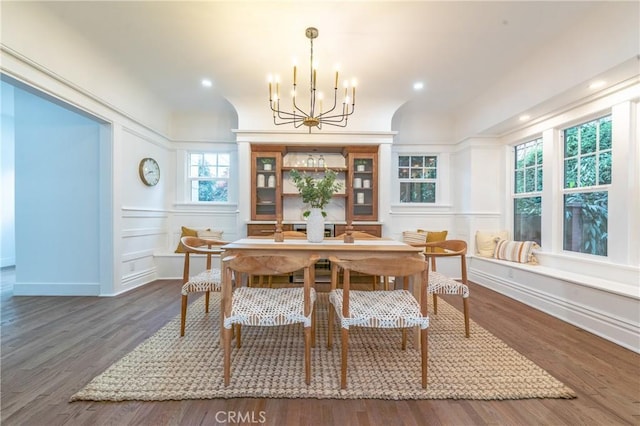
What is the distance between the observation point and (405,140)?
490 cm

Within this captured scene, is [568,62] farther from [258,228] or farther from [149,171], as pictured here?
[149,171]

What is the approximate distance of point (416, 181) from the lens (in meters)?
4.95

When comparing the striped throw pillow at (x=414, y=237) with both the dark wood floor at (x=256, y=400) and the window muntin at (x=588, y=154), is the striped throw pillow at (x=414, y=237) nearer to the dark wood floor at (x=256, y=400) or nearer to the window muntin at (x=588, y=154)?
the dark wood floor at (x=256, y=400)

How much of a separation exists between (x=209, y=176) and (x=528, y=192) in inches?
204

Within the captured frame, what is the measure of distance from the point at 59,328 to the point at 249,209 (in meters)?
2.49

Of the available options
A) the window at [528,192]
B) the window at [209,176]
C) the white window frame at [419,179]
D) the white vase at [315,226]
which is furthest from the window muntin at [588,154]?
the window at [209,176]

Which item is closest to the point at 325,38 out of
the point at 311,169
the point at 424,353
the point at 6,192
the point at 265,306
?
the point at 311,169

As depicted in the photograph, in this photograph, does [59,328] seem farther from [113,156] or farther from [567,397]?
[567,397]

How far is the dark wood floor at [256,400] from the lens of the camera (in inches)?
55.0

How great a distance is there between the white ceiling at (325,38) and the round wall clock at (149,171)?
114 centimetres

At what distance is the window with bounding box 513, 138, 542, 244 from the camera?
147 inches

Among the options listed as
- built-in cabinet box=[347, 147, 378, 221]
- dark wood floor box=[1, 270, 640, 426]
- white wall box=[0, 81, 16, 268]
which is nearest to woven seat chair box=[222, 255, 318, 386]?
dark wood floor box=[1, 270, 640, 426]

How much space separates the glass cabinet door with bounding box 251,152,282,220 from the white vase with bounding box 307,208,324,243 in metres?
2.17

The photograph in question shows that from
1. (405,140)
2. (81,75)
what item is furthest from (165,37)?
(405,140)
